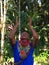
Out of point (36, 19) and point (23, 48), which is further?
point (36, 19)

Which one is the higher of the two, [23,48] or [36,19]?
[36,19]

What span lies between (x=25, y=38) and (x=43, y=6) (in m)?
11.9

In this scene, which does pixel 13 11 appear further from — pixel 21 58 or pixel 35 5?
pixel 21 58

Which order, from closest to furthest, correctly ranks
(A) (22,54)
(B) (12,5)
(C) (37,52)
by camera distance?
(A) (22,54), (C) (37,52), (B) (12,5)

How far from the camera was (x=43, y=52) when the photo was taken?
45.3 feet

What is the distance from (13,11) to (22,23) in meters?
0.93

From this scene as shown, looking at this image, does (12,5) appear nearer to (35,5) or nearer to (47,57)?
(35,5)

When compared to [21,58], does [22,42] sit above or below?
above

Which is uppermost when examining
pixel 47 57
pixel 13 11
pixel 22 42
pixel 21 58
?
pixel 13 11

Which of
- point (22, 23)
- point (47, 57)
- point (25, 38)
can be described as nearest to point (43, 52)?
point (47, 57)

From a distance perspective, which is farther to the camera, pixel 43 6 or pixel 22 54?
pixel 43 6

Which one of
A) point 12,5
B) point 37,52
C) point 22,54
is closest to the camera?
point 22,54

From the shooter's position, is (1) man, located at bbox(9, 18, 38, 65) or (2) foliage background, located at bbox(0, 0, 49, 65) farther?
(2) foliage background, located at bbox(0, 0, 49, 65)

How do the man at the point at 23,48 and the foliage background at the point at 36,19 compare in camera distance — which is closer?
the man at the point at 23,48
